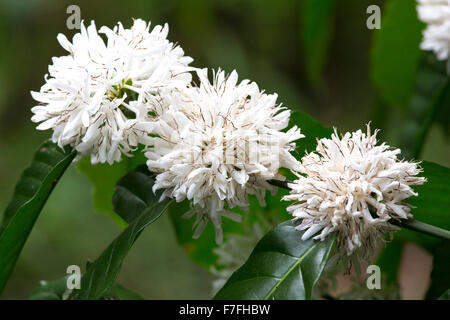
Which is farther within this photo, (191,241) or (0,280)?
(191,241)

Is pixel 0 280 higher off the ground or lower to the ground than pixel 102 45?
lower

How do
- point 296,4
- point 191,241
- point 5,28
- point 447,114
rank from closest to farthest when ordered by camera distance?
1. point 191,241
2. point 447,114
3. point 5,28
4. point 296,4

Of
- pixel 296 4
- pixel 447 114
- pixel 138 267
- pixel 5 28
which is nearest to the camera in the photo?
pixel 447 114

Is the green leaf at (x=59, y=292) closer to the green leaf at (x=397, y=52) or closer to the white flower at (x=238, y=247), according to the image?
the white flower at (x=238, y=247)

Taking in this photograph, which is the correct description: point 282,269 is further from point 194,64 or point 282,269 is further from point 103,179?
point 194,64

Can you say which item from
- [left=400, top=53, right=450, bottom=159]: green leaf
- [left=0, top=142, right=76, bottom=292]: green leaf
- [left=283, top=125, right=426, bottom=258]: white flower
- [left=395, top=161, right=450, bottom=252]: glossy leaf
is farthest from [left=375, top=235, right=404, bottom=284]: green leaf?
[left=0, top=142, right=76, bottom=292]: green leaf

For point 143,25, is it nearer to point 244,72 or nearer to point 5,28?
point 244,72

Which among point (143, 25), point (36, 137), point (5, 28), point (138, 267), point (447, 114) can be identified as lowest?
point (138, 267)

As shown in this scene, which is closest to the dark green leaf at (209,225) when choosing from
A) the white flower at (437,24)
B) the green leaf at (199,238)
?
the green leaf at (199,238)
